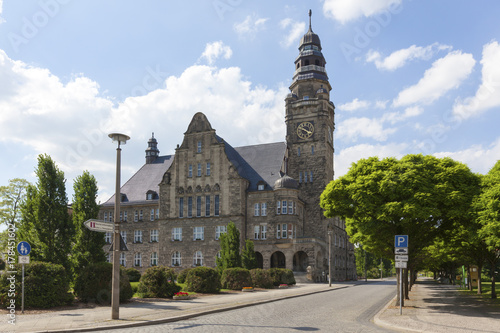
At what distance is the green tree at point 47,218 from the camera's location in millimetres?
22938

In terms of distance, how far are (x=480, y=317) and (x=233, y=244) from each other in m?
29.5

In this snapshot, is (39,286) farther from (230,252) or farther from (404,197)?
(230,252)

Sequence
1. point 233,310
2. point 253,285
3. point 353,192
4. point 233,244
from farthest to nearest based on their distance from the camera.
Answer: point 233,244, point 253,285, point 353,192, point 233,310

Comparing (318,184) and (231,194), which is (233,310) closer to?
(231,194)

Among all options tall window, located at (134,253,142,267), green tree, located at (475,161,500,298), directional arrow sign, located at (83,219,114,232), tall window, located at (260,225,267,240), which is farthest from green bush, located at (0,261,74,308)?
tall window, located at (134,253,142,267)

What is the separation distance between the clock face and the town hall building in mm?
158

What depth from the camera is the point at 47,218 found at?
2341cm

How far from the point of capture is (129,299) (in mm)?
24297

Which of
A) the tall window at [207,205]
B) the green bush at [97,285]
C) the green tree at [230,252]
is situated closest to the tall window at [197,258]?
the tall window at [207,205]

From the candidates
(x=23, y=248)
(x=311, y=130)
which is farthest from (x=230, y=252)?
(x=311, y=130)

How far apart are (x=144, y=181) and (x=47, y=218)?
177 ft

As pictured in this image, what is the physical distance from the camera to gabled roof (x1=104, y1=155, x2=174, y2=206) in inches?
2916

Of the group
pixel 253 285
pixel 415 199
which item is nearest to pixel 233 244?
pixel 253 285

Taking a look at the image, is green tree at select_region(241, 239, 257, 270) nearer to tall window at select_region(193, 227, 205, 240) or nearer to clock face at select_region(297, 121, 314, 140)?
tall window at select_region(193, 227, 205, 240)
